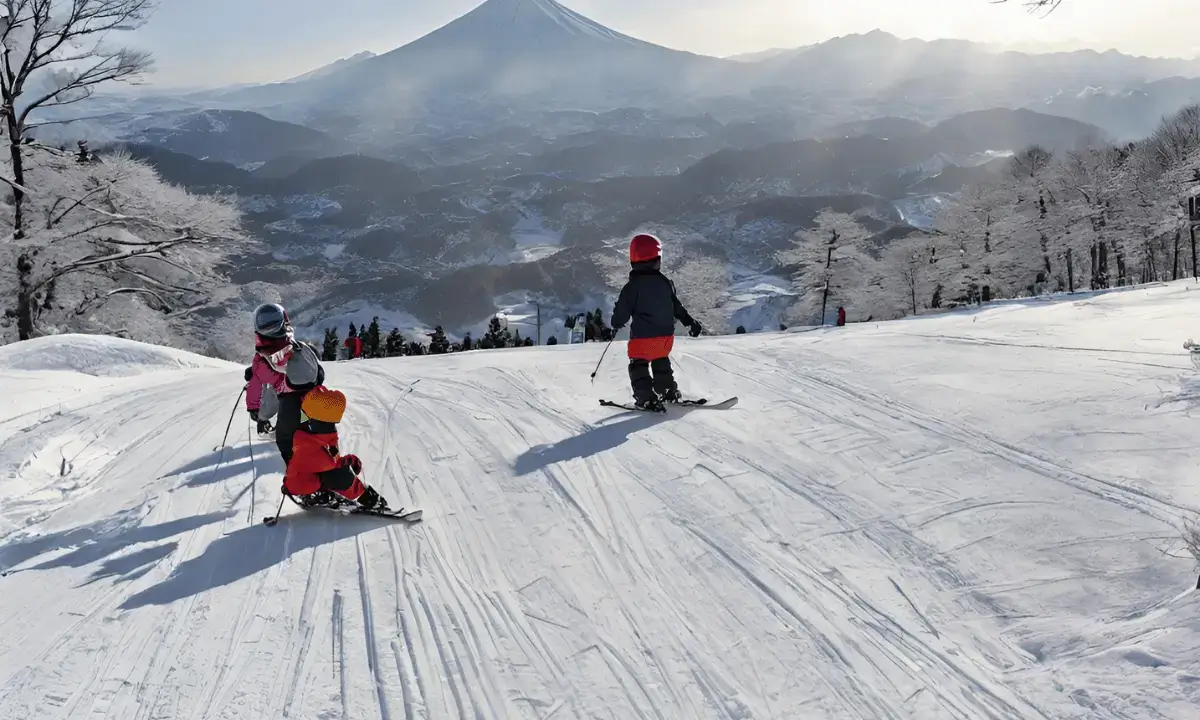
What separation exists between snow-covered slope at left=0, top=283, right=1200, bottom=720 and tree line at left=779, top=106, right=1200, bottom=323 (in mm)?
34034

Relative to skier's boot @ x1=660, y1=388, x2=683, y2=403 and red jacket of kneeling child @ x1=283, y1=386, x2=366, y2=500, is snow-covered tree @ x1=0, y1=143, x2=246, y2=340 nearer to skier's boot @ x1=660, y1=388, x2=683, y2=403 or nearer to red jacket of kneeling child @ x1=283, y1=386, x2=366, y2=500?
red jacket of kneeling child @ x1=283, y1=386, x2=366, y2=500

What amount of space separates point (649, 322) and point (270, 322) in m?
3.89

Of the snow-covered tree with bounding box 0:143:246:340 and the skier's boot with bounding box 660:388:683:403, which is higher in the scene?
the snow-covered tree with bounding box 0:143:246:340

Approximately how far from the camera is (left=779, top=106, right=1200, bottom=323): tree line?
4072 cm

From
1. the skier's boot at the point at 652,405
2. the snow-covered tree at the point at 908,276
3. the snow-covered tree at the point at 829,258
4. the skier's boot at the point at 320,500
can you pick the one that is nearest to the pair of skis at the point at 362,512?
the skier's boot at the point at 320,500

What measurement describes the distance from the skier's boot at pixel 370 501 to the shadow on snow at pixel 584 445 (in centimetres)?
113

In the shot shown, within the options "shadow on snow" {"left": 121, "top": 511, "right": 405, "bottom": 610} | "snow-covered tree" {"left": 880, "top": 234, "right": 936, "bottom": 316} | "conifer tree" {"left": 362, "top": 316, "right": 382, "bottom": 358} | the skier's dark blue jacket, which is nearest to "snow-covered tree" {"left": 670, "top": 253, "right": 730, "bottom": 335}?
"snow-covered tree" {"left": 880, "top": 234, "right": 936, "bottom": 316}

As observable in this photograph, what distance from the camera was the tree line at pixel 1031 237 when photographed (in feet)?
134

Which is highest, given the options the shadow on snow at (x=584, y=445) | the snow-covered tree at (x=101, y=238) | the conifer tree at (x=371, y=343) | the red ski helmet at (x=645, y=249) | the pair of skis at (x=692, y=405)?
the snow-covered tree at (x=101, y=238)

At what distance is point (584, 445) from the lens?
643cm

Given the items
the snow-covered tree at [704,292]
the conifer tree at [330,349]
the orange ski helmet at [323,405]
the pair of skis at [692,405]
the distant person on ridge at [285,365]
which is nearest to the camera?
the orange ski helmet at [323,405]

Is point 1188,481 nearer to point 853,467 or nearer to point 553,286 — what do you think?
point 853,467

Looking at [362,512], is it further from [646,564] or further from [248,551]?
[646,564]

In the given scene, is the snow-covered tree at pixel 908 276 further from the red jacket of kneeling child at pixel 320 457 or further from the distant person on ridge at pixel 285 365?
the red jacket of kneeling child at pixel 320 457
